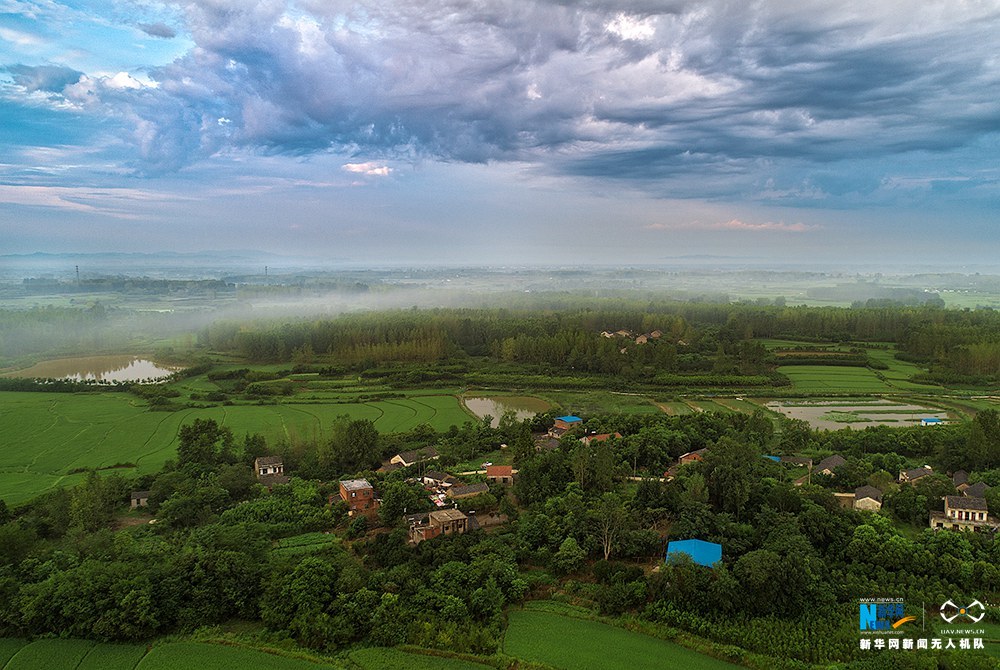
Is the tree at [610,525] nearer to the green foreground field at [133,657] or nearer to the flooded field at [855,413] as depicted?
the green foreground field at [133,657]

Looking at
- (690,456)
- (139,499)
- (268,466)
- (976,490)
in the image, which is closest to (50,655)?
(139,499)

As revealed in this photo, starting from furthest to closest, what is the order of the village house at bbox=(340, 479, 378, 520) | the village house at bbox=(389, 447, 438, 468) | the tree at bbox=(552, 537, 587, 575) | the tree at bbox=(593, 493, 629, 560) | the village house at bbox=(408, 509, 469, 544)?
the village house at bbox=(389, 447, 438, 468), the village house at bbox=(340, 479, 378, 520), the village house at bbox=(408, 509, 469, 544), the tree at bbox=(593, 493, 629, 560), the tree at bbox=(552, 537, 587, 575)

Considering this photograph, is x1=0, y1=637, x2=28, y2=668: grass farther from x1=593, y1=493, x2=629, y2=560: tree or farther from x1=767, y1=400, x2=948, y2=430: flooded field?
x1=767, y1=400, x2=948, y2=430: flooded field

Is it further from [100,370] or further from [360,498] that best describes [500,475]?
[100,370]

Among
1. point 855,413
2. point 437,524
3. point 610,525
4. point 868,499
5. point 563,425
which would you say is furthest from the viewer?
point 855,413

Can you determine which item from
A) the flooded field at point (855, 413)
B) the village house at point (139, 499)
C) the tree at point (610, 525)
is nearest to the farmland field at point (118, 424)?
the village house at point (139, 499)

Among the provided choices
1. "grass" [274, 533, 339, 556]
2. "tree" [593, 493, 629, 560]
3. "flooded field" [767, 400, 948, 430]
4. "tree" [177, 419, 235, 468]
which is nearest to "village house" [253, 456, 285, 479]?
"tree" [177, 419, 235, 468]

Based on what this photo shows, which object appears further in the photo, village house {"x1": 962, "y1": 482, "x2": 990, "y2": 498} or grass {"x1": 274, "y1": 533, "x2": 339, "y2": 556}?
village house {"x1": 962, "y1": 482, "x2": 990, "y2": 498}

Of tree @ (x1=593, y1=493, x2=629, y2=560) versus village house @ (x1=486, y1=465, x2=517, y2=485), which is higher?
tree @ (x1=593, y1=493, x2=629, y2=560)
